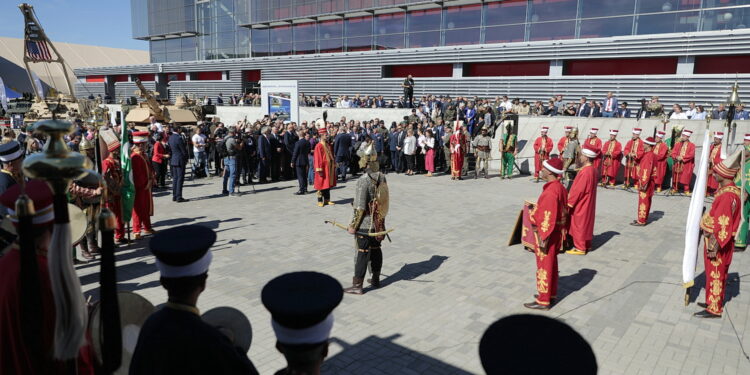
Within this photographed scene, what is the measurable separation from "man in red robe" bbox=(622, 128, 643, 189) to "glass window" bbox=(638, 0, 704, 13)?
11.5 metres

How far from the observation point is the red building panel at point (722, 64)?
21.8 metres

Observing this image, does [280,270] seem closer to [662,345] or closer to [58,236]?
[662,345]

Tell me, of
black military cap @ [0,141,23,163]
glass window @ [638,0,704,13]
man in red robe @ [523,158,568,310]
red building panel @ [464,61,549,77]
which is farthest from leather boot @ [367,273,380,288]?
red building panel @ [464,61,549,77]

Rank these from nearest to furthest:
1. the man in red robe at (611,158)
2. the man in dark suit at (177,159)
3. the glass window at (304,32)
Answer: the man in dark suit at (177,159), the man in red robe at (611,158), the glass window at (304,32)

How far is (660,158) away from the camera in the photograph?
14328mm

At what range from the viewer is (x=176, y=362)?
A: 197 cm

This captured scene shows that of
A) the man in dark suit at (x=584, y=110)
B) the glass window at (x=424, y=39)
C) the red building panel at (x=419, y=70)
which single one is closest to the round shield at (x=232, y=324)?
the man in dark suit at (x=584, y=110)

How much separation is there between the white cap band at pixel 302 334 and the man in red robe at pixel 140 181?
27.5 feet

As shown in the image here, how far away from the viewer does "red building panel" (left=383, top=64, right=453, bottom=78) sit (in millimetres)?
32125

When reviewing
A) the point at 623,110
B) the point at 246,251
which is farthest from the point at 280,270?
the point at 623,110

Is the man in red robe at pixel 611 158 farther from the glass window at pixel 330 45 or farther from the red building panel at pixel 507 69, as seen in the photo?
the glass window at pixel 330 45

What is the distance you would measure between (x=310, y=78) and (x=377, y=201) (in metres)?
33.6

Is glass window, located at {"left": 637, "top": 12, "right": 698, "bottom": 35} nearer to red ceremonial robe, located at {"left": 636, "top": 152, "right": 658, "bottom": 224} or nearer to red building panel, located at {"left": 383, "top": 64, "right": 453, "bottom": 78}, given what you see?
red building panel, located at {"left": 383, "top": 64, "right": 453, "bottom": 78}

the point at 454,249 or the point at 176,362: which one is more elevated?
the point at 176,362
